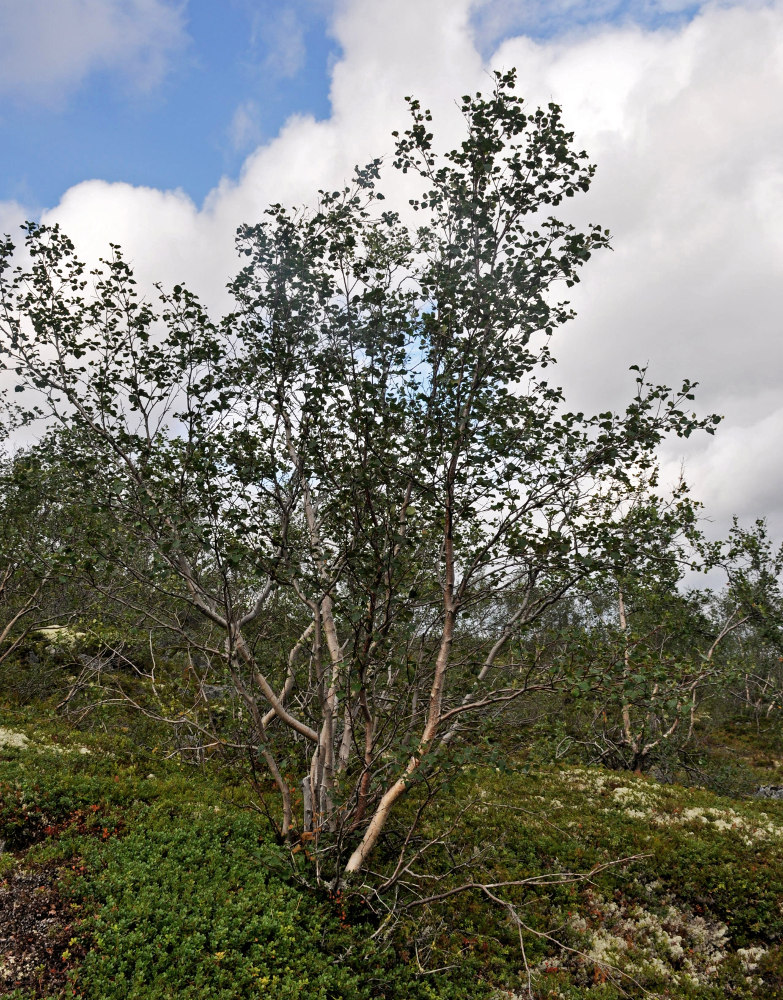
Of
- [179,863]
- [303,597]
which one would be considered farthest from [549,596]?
[179,863]

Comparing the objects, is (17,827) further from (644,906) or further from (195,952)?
(644,906)

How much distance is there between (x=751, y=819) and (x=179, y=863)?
39.1 ft

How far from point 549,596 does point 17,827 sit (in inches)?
355

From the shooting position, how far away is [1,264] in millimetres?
8578

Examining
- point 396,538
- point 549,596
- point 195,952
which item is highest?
point 396,538

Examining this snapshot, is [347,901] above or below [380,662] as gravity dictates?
below

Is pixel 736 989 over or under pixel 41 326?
under

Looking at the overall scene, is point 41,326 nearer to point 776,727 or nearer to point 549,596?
point 549,596

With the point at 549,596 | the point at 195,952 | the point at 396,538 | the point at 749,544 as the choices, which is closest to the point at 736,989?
the point at 549,596

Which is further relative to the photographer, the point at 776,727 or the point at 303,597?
the point at 776,727

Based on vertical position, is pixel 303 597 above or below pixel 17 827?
above

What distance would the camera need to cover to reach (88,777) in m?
10.6

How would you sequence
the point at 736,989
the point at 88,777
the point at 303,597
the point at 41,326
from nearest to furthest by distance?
the point at 736,989, the point at 41,326, the point at 303,597, the point at 88,777

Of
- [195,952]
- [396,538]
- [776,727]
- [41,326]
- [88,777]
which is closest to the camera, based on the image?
[195,952]
